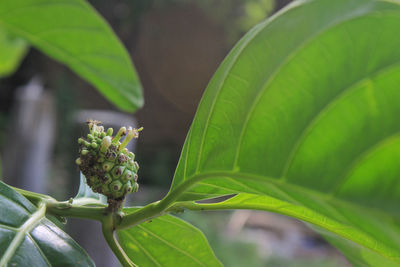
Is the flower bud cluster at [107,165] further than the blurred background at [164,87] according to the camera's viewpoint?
No

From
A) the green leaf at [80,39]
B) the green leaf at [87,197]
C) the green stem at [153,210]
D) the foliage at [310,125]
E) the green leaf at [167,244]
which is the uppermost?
the green leaf at [80,39]

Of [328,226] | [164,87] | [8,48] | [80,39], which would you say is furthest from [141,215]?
[164,87]

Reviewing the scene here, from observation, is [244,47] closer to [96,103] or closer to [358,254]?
[358,254]

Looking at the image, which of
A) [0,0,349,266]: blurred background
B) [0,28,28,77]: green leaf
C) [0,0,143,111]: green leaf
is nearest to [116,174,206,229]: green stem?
[0,0,143,111]: green leaf

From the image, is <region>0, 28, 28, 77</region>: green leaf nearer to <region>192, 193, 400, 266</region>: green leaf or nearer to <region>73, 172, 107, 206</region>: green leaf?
<region>73, 172, 107, 206</region>: green leaf

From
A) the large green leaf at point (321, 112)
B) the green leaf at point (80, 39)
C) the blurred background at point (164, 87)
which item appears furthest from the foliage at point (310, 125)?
the blurred background at point (164, 87)

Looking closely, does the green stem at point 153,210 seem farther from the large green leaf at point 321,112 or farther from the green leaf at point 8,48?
the green leaf at point 8,48

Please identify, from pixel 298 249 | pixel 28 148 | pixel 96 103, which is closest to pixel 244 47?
pixel 28 148

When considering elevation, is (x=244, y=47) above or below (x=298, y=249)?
above
